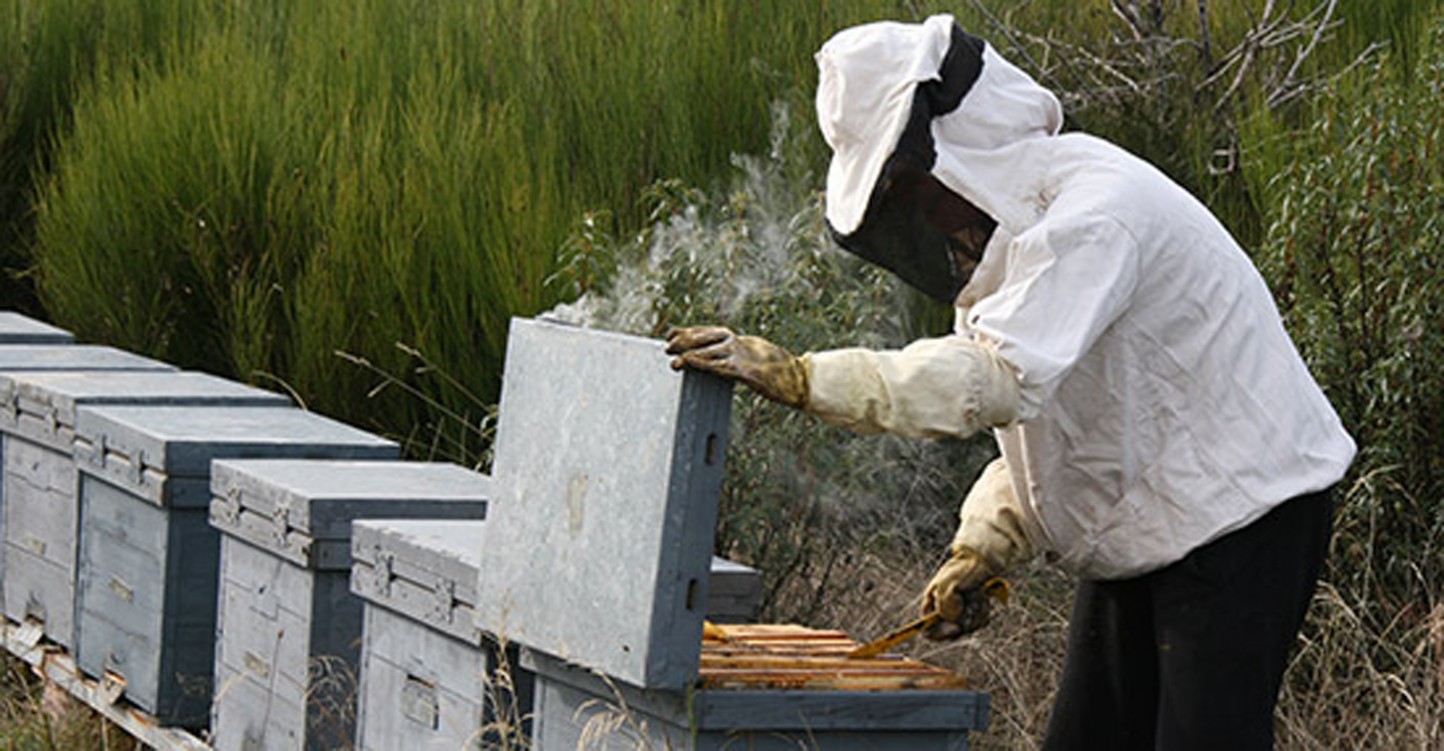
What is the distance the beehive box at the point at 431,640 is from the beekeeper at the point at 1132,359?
0.76m

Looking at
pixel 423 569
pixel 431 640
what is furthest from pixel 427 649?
pixel 423 569

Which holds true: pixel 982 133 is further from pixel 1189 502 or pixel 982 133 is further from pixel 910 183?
pixel 1189 502

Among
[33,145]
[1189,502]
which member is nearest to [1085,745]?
[1189,502]

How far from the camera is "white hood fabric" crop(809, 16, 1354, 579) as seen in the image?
3055 millimetres

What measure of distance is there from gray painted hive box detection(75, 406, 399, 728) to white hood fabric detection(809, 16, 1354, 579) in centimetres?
192

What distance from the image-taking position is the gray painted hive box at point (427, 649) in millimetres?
3521

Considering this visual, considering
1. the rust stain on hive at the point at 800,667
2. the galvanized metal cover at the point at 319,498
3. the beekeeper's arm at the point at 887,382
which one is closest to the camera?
the beekeeper's arm at the point at 887,382

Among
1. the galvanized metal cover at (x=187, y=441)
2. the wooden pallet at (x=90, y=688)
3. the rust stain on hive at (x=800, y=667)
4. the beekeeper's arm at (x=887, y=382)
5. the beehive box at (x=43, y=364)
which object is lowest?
the wooden pallet at (x=90, y=688)

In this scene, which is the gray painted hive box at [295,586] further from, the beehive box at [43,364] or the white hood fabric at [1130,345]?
the white hood fabric at [1130,345]

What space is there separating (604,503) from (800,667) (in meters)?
0.39

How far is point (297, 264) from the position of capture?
278 inches

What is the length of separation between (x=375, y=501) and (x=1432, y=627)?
2.17 m

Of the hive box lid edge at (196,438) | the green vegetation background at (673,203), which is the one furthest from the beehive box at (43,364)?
the green vegetation background at (673,203)

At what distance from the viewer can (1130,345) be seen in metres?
3.07
